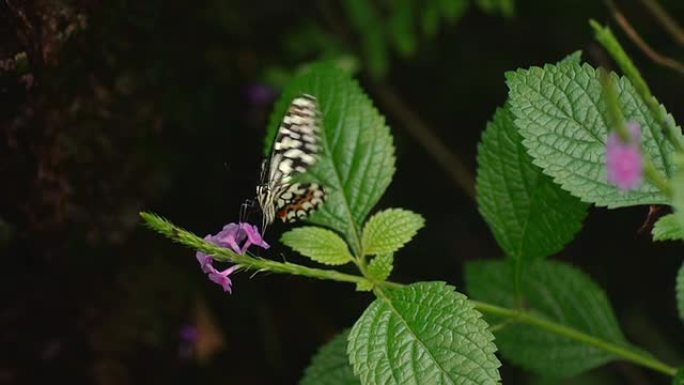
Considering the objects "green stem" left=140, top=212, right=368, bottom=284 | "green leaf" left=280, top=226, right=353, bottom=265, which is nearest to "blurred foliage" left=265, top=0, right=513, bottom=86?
"green leaf" left=280, top=226, right=353, bottom=265

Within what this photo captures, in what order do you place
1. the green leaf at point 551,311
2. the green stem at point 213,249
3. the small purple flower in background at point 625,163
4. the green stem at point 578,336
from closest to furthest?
the small purple flower in background at point 625,163 < the green stem at point 213,249 < the green stem at point 578,336 < the green leaf at point 551,311

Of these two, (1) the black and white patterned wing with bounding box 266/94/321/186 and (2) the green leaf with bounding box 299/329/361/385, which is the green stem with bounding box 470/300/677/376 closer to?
(2) the green leaf with bounding box 299/329/361/385

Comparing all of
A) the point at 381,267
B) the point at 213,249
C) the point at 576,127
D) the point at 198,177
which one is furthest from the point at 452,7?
the point at 213,249

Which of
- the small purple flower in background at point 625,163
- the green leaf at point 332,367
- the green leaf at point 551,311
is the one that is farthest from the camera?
the green leaf at point 551,311

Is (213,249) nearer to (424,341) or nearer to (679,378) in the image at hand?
(424,341)

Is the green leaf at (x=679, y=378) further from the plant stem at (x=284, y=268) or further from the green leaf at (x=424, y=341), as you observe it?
the green leaf at (x=424, y=341)

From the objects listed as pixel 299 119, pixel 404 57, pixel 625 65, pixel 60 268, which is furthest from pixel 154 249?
pixel 625 65

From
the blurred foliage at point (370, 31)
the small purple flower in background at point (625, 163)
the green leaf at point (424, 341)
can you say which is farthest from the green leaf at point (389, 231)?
the blurred foliage at point (370, 31)
